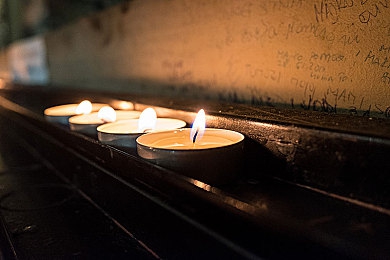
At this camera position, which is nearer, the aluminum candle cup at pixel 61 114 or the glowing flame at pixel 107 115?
the glowing flame at pixel 107 115

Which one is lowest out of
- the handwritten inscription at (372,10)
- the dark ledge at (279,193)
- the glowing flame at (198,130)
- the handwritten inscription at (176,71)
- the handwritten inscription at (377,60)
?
the dark ledge at (279,193)

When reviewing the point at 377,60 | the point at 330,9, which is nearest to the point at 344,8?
the point at 330,9

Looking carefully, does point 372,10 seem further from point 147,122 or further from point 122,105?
point 122,105

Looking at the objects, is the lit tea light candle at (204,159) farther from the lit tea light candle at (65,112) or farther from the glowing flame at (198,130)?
the lit tea light candle at (65,112)

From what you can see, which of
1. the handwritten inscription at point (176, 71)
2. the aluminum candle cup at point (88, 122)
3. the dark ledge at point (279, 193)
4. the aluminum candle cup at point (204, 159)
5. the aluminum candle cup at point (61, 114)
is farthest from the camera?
the handwritten inscription at point (176, 71)

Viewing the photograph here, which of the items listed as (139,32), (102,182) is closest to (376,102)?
(102,182)

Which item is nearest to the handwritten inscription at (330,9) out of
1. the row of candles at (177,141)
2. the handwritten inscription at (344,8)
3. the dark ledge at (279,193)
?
the handwritten inscription at (344,8)

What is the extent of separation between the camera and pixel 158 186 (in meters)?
0.68

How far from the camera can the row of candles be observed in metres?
0.62

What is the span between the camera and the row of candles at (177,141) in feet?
2.04

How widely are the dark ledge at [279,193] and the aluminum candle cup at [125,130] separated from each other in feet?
0.10

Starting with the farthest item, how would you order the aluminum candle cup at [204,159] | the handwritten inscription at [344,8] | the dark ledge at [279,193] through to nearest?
1. the handwritten inscription at [344,8]
2. the aluminum candle cup at [204,159]
3. the dark ledge at [279,193]

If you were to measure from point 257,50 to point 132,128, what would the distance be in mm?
488

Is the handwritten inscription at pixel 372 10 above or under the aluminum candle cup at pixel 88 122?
above
